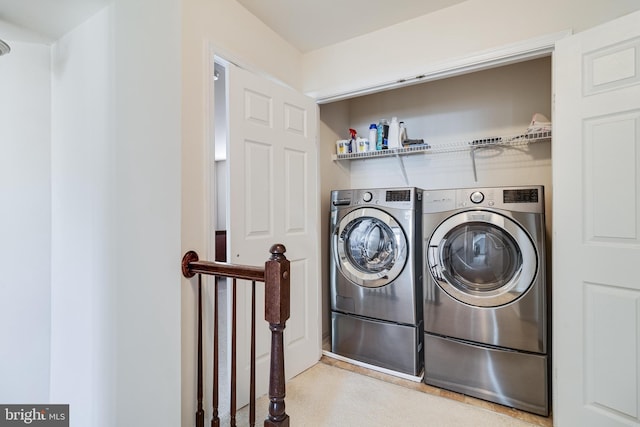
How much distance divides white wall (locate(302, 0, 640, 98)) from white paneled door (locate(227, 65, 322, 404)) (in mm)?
365

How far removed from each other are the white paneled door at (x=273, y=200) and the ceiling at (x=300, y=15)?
429 millimetres

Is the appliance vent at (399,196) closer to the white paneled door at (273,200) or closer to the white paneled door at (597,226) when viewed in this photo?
the white paneled door at (273,200)

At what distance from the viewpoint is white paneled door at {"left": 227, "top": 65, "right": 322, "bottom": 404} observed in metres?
1.83

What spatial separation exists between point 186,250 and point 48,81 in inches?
46.9

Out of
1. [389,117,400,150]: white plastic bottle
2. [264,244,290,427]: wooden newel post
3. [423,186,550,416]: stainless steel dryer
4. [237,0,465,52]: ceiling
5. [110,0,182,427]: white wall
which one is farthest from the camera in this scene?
[389,117,400,150]: white plastic bottle

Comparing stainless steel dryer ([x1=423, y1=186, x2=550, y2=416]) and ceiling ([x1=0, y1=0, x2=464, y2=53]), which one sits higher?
Answer: ceiling ([x1=0, y1=0, x2=464, y2=53])

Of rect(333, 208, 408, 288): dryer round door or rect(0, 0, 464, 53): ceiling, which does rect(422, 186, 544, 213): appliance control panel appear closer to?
rect(333, 208, 408, 288): dryer round door

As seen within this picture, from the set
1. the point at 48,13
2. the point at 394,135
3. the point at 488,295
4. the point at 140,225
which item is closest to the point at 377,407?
the point at 488,295

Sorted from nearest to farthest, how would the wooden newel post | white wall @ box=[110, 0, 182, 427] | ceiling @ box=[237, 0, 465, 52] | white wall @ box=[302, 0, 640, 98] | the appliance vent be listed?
the wooden newel post
white wall @ box=[110, 0, 182, 427]
white wall @ box=[302, 0, 640, 98]
ceiling @ box=[237, 0, 465, 52]
the appliance vent

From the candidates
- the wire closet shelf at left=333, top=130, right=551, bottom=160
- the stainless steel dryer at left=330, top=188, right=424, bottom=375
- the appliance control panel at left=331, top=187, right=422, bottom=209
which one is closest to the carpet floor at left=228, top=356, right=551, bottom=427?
the stainless steel dryer at left=330, top=188, right=424, bottom=375

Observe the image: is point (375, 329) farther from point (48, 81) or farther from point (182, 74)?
point (48, 81)

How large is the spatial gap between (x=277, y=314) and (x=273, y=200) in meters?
1.00

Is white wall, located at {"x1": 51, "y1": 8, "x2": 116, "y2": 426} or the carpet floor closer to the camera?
white wall, located at {"x1": 51, "y1": 8, "x2": 116, "y2": 426}

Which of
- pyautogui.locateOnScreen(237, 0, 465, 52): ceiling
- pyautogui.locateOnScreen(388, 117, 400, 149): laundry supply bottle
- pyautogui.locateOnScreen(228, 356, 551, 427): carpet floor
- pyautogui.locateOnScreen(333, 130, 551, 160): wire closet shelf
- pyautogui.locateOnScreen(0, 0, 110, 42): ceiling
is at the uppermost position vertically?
pyautogui.locateOnScreen(237, 0, 465, 52): ceiling
